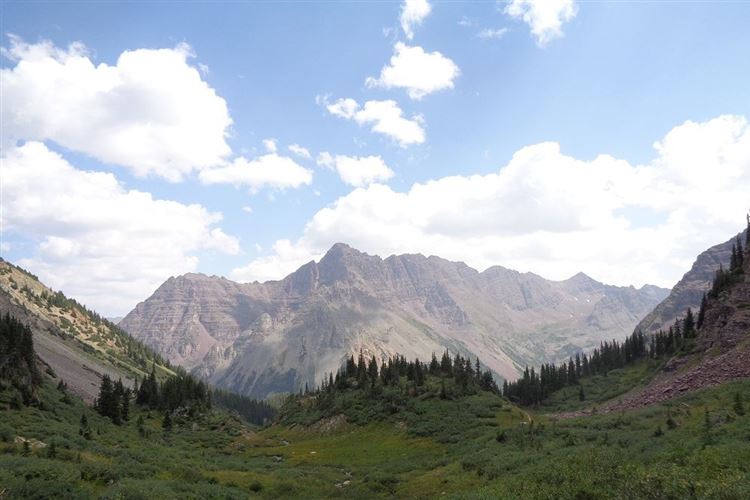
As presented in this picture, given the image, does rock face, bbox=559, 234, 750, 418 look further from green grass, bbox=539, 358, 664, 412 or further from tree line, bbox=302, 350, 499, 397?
tree line, bbox=302, 350, 499, 397

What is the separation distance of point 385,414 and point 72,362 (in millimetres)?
150871

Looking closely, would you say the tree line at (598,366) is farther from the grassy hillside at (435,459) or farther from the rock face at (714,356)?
the grassy hillside at (435,459)

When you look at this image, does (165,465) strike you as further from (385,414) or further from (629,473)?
(385,414)

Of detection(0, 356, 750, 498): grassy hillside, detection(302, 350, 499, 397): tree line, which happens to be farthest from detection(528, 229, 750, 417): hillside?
detection(302, 350, 499, 397): tree line

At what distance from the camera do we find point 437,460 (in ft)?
185

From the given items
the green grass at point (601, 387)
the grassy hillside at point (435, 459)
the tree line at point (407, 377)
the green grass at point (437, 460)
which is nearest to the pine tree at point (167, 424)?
the grassy hillside at point (435, 459)

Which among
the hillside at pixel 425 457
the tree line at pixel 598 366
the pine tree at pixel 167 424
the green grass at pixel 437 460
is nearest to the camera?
the green grass at pixel 437 460

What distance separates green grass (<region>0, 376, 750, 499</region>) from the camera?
2423 centimetres

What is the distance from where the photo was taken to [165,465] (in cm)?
4244

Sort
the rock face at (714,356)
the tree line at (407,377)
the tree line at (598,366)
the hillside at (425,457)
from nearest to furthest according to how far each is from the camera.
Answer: the hillside at (425,457) < the rock face at (714,356) < the tree line at (407,377) < the tree line at (598,366)

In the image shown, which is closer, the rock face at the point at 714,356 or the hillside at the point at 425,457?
the hillside at the point at 425,457

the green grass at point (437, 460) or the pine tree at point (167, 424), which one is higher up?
the green grass at point (437, 460)

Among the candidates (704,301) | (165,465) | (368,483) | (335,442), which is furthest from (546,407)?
(165,465)

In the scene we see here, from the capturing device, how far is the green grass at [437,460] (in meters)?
24.2
